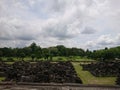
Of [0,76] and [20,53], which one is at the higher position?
[20,53]

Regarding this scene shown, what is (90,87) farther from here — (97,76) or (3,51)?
(3,51)

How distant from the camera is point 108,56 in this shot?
3150 inches

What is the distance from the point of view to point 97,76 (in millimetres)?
40688

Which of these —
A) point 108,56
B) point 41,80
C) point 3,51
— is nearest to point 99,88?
point 41,80

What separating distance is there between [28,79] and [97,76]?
1540 centimetres

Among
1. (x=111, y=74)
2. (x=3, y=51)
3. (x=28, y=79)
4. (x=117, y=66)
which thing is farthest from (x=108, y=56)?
(x=28, y=79)

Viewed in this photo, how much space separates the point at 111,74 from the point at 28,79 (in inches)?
726

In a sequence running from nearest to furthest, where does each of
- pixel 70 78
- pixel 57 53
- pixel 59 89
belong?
pixel 59 89 → pixel 70 78 → pixel 57 53

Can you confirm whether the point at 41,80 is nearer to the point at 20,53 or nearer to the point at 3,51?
the point at 20,53

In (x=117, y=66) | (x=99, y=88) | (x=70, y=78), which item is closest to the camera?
(x=99, y=88)

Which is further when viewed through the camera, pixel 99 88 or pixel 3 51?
pixel 3 51

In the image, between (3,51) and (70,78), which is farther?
(3,51)

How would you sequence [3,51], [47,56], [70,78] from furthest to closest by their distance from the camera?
1. [3,51]
2. [47,56]
3. [70,78]

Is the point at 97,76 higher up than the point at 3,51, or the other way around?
the point at 3,51
